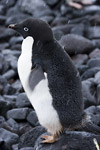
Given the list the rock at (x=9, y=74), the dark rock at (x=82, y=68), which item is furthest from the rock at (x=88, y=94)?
the rock at (x=9, y=74)

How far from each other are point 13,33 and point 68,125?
20.6 feet

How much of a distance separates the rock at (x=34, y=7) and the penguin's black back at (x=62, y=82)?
7.60 meters

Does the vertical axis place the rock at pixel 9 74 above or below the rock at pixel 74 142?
below

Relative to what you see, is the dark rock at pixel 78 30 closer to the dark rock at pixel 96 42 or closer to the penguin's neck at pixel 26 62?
the dark rock at pixel 96 42

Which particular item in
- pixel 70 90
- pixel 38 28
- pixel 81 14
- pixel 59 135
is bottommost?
pixel 81 14

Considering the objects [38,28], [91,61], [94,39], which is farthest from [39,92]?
[94,39]

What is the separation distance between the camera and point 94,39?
9039 mm

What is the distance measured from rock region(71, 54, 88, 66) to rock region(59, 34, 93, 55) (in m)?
0.11

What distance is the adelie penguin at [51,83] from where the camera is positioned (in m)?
3.82

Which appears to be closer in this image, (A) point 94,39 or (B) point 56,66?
(B) point 56,66

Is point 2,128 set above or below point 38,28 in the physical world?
below

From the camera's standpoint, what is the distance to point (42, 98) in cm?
384

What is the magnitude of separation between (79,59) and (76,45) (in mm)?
392

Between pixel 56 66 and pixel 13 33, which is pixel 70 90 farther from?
pixel 13 33
